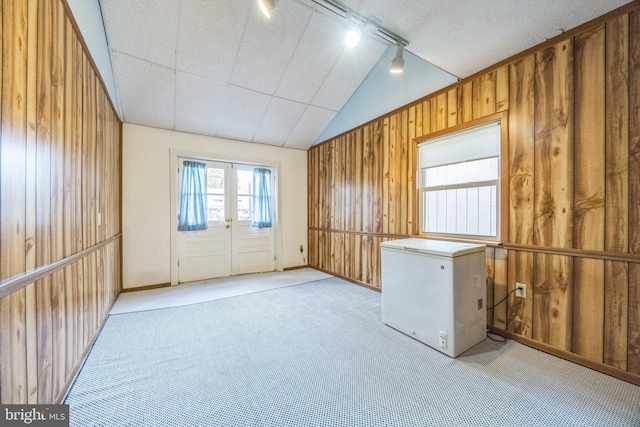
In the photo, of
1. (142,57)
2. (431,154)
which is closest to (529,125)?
(431,154)

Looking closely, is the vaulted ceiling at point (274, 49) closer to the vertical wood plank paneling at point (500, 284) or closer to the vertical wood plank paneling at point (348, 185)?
the vertical wood plank paneling at point (348, 185)

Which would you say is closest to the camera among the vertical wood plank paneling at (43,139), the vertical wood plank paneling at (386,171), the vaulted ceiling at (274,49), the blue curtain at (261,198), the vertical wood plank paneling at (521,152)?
the vertical wood plank paneling at (43,139)

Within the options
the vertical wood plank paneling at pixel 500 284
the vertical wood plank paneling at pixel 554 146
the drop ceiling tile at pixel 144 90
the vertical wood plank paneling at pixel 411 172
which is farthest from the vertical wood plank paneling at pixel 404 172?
the drop ceiling tile at pixel 144 90

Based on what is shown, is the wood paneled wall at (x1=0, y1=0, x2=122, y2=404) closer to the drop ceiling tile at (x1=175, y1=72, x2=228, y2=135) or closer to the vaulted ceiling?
the vaulted ceiling

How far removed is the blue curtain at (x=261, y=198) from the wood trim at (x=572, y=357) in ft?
12.1

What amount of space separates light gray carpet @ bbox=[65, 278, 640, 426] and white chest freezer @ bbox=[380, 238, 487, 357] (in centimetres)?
12

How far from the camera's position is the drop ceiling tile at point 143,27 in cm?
230

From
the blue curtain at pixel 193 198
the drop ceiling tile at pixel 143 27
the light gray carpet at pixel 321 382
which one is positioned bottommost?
the light gray carpet at pixel 321 382

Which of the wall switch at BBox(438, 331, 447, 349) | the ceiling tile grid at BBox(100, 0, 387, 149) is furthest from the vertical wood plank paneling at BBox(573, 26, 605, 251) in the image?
the ceiling tile grid at BBox(100, 0, 387, 149)

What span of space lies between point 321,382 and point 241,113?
3.61 meters

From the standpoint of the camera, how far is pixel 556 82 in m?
1.94

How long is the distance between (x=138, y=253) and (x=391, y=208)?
3.70 m

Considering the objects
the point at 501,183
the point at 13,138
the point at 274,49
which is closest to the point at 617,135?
the point at 501,183

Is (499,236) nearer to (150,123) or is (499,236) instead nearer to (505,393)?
(505,393)
